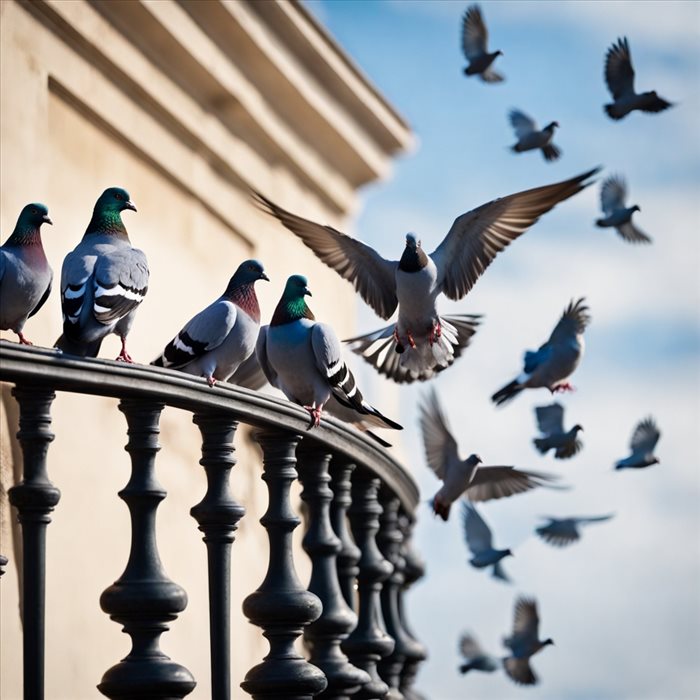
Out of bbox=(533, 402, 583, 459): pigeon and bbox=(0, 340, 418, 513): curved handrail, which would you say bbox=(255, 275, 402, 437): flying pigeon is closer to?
bbox=(0, 340, 418, 513): curved handrail

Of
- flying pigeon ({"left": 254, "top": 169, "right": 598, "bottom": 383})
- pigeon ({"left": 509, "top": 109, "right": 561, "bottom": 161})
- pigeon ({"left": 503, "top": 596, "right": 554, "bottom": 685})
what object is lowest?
pigeon ({"left": 503, "top": 596, "right": 554, "bottom": 685})

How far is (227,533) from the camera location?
4.27 meters

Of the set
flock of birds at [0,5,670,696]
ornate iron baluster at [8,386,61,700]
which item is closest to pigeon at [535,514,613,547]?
flock of birds at [0,5,670,696]

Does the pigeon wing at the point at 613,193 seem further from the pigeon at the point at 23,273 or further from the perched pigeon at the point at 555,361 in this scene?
the pigeon at the point at 23,273

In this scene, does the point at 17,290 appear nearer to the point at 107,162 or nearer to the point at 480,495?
the point at 107,162

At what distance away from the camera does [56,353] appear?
3.76 metres

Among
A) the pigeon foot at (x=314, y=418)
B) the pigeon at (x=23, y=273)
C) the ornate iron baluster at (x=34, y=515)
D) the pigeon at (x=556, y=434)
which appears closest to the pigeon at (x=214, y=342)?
the pigeon foot at (x=314, y=418)

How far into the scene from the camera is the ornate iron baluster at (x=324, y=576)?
4.85 meters

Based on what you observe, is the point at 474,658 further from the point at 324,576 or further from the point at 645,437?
the point at 324,576

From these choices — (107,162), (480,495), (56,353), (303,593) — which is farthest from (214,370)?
(480,495)

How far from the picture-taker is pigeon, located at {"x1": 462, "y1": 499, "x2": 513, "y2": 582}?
7.61 meters

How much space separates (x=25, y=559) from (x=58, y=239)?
2.80 metres

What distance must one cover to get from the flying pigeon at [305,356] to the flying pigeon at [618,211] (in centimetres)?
228

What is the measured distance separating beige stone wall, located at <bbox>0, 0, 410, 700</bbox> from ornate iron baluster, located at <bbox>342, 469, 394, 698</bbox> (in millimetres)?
1408
